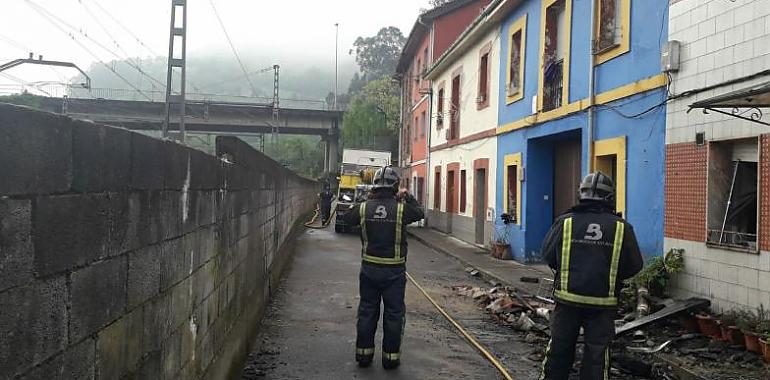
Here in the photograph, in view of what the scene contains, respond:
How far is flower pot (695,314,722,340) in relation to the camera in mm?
6547

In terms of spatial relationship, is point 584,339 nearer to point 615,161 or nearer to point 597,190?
point 597,190

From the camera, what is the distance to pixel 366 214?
19.9 feet

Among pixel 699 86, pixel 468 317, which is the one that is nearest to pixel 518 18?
pixel 699 86

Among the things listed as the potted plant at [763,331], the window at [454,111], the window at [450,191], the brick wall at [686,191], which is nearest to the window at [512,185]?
the window at [454,111]

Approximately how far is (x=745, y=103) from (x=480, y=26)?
37.0 ft

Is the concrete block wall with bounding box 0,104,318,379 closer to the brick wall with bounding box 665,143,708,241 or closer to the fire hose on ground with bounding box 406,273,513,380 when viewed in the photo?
the fire hose on ground with bounding box 406,273,513,380

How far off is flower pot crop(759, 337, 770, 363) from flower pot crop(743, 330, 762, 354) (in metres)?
0.08

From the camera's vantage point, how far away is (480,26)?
1695 centimetres

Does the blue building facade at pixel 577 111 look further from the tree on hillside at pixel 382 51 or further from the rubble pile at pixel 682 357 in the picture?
the tree on hillside at pixel 382 51

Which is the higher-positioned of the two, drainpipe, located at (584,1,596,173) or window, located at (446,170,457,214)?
drainpipe, located at (584,1,596,173)

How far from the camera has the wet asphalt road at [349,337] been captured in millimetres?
5902

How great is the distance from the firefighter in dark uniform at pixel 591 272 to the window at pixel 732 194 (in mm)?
3329

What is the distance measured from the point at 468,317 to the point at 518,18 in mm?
Answer: 8779

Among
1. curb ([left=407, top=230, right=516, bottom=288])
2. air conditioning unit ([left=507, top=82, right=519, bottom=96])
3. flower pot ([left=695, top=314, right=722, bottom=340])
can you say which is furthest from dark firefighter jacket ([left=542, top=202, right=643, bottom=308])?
air conditioning unit ([left=507, top=82, right=519, bottom=96])
